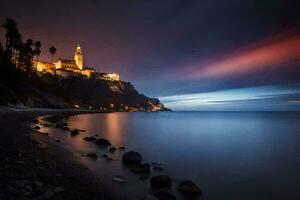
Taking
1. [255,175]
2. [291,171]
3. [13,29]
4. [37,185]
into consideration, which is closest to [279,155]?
[291,171]

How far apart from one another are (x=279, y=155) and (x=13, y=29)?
296ft

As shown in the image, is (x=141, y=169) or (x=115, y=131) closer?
(x=141, y=169)

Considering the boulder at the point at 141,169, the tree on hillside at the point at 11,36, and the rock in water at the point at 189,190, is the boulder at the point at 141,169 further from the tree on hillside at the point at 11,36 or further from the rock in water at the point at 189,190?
the tree on hillside at the point at 11,36

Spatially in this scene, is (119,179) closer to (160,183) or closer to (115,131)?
(160,183)

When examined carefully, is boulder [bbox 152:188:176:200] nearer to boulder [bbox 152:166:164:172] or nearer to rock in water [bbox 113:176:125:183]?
rock in water [bbox 113:176:125:183]

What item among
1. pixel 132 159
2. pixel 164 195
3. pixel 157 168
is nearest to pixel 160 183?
pixel 164 195

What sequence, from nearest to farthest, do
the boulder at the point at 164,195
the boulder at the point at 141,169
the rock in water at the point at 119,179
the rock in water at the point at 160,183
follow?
the boulder at the point at 164,195 < the rock in water at the point at 160,183 < the rock in water at the point at 119,179 < the boulder at the point at 141,169

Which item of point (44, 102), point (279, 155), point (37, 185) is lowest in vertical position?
point (279, 155)

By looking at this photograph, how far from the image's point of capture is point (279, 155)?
27625 mm

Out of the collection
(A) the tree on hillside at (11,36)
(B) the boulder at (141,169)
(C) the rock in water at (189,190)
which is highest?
(A) the tree on hillside at (11,36)

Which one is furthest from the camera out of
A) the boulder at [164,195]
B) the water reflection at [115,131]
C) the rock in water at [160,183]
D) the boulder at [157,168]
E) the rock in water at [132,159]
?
the water reflection at [115,131]

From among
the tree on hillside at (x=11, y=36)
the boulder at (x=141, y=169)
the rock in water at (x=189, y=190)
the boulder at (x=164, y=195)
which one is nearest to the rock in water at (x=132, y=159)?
the boulder at (x=141, y=169)

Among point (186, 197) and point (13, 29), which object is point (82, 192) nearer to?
point (186, 197)

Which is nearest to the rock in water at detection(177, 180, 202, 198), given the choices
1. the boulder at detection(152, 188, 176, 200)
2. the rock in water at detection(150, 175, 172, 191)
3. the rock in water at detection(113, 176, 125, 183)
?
the rock in water at detection(150, 175, 172, 191)
